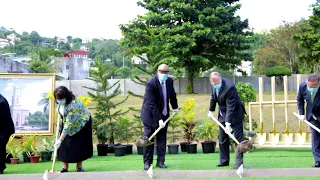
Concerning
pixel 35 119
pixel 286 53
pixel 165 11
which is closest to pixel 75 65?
pixel 286 53

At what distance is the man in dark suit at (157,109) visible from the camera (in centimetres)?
761

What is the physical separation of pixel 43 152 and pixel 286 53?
37.5m

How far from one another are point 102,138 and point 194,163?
3.40 meters

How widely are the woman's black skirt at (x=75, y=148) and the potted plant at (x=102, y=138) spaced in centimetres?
311

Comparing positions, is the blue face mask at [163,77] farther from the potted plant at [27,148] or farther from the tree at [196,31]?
the tree at [196,31]

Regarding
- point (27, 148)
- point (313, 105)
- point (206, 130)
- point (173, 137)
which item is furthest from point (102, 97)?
point (313, 105)

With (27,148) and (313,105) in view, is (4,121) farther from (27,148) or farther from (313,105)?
(313,105)

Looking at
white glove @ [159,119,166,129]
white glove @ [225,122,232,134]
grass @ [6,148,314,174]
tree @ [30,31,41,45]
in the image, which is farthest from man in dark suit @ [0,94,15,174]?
tree @ [30,31,41,45]

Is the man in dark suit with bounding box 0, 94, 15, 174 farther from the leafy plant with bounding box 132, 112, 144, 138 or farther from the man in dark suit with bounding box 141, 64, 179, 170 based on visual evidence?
the leafy plant with bounding box 132, 112, 144, 138

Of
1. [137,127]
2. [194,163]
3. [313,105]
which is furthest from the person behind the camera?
[137,127]

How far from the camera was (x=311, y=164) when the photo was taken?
811 cm

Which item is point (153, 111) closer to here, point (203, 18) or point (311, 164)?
point (311, 164)

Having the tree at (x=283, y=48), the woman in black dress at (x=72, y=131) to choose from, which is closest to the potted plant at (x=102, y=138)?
the woman in black dress at (x=72, y=131)

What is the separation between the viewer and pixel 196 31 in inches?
1174
